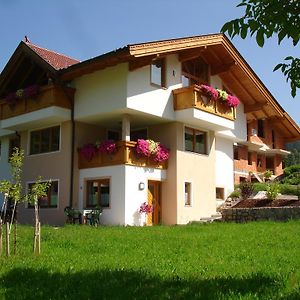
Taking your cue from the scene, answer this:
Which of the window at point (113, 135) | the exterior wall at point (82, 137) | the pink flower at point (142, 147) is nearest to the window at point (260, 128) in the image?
the window at point (113, 135)

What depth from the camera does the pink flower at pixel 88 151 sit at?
2131cm

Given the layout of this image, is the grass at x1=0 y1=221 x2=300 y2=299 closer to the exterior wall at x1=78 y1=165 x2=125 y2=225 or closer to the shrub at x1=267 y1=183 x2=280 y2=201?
the exterior wall at x1=78 y1=165 x2=125 y2=225

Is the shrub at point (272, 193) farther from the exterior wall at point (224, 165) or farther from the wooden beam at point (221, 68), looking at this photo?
the wooden beam at point (221, 68)

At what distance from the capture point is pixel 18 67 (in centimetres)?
2466

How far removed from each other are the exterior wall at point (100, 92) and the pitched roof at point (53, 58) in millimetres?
1505

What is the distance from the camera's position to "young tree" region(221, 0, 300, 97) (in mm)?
4801

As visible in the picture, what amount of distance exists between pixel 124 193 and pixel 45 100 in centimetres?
595

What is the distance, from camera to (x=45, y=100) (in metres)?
22.2

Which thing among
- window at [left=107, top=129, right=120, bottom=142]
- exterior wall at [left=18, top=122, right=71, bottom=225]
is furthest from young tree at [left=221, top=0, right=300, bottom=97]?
window at [left=107, top=129, right=120, bottom=142]

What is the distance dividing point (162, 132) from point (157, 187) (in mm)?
2639

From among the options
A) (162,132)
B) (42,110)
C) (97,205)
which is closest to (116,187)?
(97,205)

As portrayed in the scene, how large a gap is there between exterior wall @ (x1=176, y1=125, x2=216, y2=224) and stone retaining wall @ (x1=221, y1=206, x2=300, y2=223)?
4.04 feet

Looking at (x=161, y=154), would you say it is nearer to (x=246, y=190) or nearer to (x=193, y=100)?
(x=193, y=100)

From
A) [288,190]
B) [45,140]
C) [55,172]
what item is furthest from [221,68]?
[55,172]
